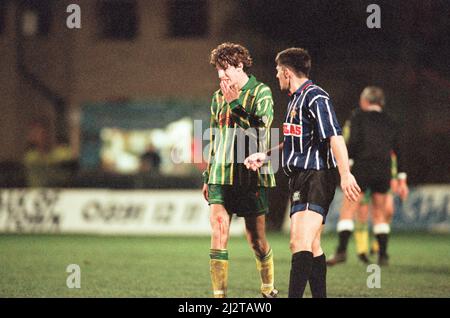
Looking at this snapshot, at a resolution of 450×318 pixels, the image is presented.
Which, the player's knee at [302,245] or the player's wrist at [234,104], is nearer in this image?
the player's knee at [302,245]

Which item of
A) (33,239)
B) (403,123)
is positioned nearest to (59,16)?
(403,123)

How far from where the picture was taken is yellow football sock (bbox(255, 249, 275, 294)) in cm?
903

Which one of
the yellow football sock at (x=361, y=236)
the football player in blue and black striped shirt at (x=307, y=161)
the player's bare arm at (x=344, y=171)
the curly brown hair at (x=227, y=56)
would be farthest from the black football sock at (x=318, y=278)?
the yellow football sock at (x=361, y=236)

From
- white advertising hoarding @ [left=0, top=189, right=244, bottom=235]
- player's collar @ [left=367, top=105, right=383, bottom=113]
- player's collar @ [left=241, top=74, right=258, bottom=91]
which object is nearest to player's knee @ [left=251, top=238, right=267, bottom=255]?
player's collar @ [left=241, top=74, right=258, bottom=91]

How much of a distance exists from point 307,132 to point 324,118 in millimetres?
226

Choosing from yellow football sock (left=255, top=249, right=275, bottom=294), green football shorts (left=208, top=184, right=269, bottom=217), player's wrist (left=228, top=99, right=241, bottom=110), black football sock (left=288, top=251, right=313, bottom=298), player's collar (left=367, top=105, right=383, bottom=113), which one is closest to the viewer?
black football sock (left=288, top=251, right=313, bottom=298)

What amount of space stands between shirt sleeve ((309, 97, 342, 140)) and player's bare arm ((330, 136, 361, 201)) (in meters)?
0.05

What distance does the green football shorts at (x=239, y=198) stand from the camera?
8.54 meters

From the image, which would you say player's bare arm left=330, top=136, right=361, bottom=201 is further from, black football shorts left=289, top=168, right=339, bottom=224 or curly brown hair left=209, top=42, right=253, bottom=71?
curly brown hair left=209, top=42, right=253, bottom=71

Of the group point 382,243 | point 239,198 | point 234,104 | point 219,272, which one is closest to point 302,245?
point 219,272

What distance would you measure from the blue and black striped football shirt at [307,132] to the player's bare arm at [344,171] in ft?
0.45

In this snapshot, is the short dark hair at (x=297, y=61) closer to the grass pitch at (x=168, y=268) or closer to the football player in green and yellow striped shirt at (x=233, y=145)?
the football player in green and yellow striped shirt at (x=233, y=145)

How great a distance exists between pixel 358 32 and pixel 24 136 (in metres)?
17.4

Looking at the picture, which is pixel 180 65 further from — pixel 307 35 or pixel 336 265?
pixel 336 265
